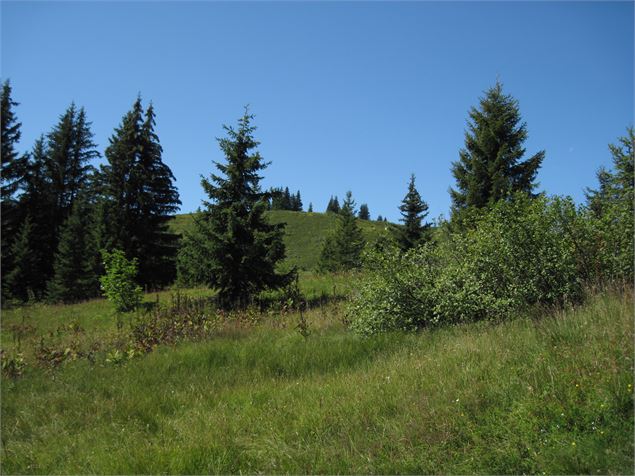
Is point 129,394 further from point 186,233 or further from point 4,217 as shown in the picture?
point 4,217

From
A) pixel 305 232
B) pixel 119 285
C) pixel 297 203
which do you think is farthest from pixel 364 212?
pixel 119 285

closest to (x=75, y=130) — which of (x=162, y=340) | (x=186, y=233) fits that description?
A: (x=186, y=233)

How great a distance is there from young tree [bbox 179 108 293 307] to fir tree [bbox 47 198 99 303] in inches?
551

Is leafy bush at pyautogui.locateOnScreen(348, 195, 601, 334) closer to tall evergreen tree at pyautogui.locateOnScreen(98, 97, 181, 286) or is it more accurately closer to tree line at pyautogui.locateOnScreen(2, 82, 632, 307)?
tree line at pyautogui.locateOnScreen(2, 82, 632, 307)

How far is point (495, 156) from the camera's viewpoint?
63.3 ft

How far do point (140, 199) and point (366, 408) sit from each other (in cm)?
2425

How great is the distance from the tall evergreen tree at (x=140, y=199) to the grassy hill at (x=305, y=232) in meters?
25.8

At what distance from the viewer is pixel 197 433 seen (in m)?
4.14

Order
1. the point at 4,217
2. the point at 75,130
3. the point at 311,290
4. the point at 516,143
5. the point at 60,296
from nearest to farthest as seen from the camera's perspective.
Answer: the point at 311,290 → the point at 516,143 → the point at 60,296 → the point at 4,217 → the point at 75,130

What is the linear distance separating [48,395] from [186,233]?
7.74m

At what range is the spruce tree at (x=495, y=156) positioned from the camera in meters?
18.8

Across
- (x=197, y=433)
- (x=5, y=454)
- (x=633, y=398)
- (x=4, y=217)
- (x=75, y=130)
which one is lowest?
(x=5, y=454)

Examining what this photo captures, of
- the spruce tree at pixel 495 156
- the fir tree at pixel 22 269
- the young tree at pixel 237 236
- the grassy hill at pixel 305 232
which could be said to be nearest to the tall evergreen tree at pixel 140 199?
the fir tree at pixel 22 269

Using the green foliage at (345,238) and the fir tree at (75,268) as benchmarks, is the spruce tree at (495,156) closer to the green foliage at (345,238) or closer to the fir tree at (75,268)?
the green foliage at (345,238)
